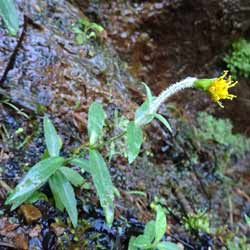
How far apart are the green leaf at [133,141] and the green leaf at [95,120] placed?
12 centimetres

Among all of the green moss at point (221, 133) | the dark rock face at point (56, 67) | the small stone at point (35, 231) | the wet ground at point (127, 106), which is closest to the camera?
the small stone at point (35, 231)

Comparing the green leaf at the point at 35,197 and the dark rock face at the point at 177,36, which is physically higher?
the dark rock face at the point at 177,36

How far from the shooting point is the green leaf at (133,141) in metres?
1.48

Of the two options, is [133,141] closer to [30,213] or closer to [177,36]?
[30,213]

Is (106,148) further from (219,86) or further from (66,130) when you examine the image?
(219,86)

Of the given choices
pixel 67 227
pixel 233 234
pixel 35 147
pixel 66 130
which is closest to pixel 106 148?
pixel 66 130

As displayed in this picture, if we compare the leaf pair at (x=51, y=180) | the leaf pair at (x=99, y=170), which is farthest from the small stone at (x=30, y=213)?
the leaf pair at (x=99, y=170)

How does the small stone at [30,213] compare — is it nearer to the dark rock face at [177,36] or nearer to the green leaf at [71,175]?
the green leaf at [71,175]

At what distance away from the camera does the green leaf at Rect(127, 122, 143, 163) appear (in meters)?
1.48

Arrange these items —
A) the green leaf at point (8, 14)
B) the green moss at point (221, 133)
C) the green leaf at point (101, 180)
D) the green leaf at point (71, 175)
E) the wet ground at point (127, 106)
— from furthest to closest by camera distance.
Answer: the green moss at point (221, 133) → the wet ground at point (127, 106) → the green leaf at point (71, 175) → the green leaf at point (101, 180) → the green leaf at point (8, 14)

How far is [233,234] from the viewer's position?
2625mm

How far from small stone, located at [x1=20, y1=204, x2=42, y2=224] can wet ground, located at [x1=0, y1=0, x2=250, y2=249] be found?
18 mm

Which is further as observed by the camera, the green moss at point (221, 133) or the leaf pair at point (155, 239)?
the green moss at point (221, 133)

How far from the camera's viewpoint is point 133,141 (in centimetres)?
150
